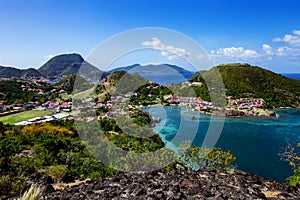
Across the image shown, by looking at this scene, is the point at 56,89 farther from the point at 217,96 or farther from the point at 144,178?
the point at 144,178

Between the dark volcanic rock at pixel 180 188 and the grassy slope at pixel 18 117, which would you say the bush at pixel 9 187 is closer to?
the dark volcanic rock at pixel 180 188

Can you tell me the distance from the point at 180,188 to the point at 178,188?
9 centimetres

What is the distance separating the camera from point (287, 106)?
130 ft

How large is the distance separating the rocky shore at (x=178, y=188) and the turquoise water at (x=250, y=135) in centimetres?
933

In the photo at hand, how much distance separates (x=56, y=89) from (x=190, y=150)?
45.1 metres

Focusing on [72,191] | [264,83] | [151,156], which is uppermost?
[264,83]

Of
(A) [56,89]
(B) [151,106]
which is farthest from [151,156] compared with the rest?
(A) [56,89]

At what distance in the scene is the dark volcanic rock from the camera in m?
4.11

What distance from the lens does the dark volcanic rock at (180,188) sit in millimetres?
4113

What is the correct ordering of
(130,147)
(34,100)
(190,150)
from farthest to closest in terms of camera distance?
1. (34,100)
2. (130,147)
3. (190,150)

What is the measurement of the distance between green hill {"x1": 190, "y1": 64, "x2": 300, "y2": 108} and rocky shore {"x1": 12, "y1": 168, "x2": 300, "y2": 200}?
33.9 m

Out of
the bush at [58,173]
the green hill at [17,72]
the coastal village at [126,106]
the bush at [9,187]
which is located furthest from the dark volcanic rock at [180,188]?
the green hill at [17,72]

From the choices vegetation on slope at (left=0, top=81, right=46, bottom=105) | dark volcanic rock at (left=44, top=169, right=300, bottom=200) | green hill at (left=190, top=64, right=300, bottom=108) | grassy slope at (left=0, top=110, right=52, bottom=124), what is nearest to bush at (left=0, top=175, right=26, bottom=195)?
dark volcanic rock at (left=44, top=169, right=300, bottom=200)

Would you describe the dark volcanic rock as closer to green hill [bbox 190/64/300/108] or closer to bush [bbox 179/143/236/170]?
bush [bbox 179/143/236/170]
